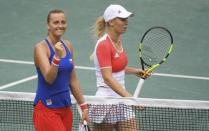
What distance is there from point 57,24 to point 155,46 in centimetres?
220

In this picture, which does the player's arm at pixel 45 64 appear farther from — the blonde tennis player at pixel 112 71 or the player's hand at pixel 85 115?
the blonde tennis player at pixel 112 71

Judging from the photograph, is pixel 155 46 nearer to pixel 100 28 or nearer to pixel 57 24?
pixel 100 28

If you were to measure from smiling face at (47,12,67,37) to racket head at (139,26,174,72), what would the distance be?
6.37 ft

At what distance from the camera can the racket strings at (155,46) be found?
852 cm

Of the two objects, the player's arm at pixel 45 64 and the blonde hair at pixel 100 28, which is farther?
the blonde hair at pixel 100 28

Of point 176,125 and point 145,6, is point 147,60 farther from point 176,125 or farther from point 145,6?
point 145,6

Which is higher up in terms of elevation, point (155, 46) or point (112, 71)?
point (155, 46)

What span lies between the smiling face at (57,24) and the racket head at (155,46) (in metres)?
1.94

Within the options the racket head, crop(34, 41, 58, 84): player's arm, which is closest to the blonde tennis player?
crop(34, 41, 58, 84): player's arm

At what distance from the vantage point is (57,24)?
6688 mm

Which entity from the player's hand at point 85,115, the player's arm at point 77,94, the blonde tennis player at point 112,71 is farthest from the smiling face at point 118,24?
the player's hand at point 85,115

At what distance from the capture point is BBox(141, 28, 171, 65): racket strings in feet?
27.9

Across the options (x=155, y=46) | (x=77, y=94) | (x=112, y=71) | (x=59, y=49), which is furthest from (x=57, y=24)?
(x=155, y=46)

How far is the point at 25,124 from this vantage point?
9086mm
